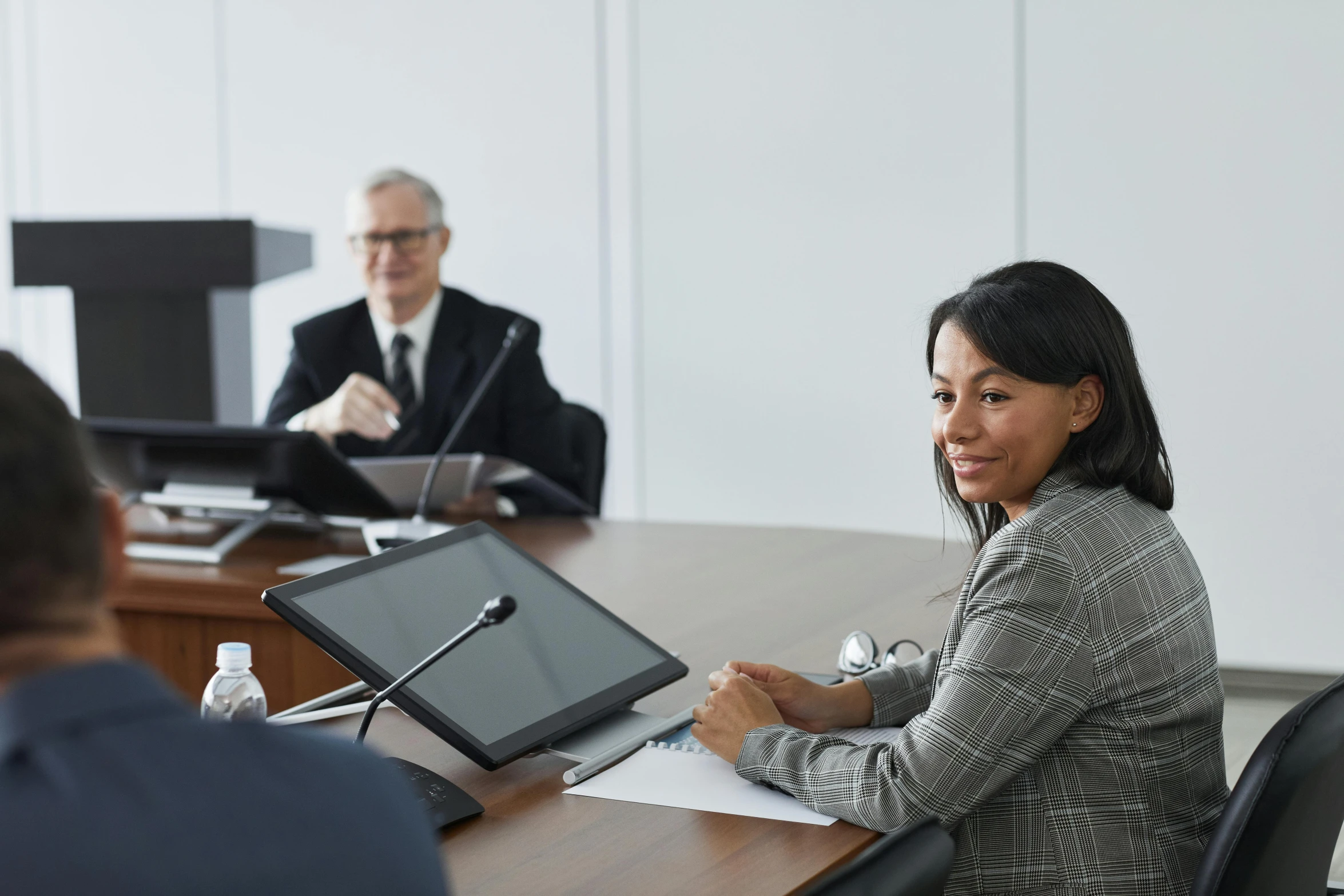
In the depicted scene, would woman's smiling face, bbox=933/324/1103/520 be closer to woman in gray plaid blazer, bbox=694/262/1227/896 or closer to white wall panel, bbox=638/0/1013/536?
woman in gray plaid blazer, bbox=694/262/1227/896

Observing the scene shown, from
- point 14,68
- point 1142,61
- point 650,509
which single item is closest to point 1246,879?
point 1142,61

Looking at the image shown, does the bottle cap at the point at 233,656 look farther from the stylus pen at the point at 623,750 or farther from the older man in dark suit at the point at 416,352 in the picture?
the older man in dark suit at the point at 416,352

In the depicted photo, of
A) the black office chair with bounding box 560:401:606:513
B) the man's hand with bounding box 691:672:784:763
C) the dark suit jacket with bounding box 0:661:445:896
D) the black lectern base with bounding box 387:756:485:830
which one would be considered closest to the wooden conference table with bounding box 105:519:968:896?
the black lectern base with bounding box 387:756:485:830

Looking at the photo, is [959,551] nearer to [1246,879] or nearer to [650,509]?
[1246,879]

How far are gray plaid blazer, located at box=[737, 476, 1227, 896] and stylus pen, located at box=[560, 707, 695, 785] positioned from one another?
149 mm

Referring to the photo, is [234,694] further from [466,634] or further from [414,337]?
[414,337]

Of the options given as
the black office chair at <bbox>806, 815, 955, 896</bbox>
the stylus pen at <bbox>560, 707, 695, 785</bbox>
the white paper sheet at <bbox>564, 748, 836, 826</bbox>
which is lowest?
the white paper sheet at <bbox>564, 748, 836, 826</bbox>

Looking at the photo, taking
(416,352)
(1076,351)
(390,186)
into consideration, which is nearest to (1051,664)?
(1076,351)

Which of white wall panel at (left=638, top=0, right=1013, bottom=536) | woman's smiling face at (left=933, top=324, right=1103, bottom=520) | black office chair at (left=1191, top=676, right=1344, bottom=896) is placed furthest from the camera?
white wall panel at (left=638, top=0, right=1013, bottom=536)

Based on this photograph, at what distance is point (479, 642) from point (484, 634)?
2 centimetres

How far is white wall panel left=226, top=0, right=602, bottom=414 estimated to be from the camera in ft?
15.8

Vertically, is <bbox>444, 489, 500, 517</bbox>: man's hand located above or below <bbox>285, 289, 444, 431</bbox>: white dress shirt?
below

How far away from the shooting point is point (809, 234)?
176 inches

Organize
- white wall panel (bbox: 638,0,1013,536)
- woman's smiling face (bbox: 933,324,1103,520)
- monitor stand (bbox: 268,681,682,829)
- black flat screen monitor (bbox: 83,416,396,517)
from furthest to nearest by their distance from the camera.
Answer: white wall panel (bbox: 638,0,1013,536), black flat screen monitor (bbox: 83,416,396,517), woman's smiling face (bbox: 933,324,1103,520), monitor stand (bbox: 268,681,682,829)
